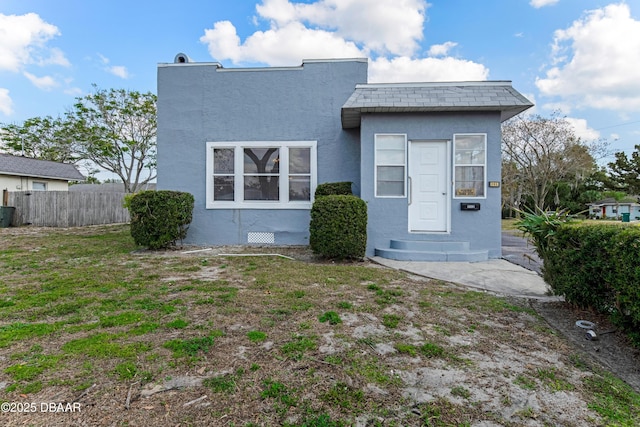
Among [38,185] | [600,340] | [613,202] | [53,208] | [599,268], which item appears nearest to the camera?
[600,340]

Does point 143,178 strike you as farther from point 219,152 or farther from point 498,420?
point 498,420

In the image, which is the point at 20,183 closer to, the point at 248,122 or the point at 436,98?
the point at 248,122

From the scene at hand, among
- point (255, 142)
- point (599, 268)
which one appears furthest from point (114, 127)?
point (599, 268)

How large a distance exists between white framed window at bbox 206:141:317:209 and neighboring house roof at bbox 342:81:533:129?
180 cm

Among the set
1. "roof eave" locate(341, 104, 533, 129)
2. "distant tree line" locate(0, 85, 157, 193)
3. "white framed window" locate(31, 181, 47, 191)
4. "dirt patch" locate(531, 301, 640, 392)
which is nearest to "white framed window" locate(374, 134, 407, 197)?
"roof eave" locate(341, 104, 533, 129)

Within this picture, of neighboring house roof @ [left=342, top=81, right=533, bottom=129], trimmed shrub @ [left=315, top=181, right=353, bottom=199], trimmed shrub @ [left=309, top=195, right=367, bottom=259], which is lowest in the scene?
trimmed shrub @ [left=309, top=195, right=367, bottom=259]

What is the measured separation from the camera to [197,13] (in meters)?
9.40

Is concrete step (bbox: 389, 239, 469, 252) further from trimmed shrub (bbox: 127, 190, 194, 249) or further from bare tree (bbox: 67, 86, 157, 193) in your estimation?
bare tree (bbox: 67, 86, 157, 193)

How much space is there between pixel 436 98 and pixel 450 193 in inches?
80.9

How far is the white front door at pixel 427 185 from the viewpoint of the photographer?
684cm

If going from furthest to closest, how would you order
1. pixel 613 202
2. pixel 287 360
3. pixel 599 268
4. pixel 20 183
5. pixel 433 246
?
pixel 613 202
pixel 20 183
pixel 433 246
pixel 599 268
pixel 287 360

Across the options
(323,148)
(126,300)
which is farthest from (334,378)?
(323,148)

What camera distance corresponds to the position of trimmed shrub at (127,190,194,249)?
685 centimetres

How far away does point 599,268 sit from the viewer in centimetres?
305
